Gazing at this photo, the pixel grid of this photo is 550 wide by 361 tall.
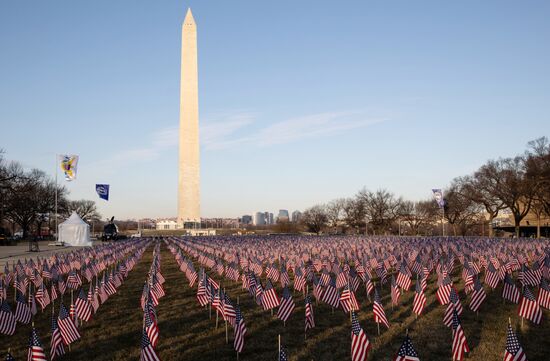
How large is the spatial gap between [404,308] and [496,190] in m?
52.9

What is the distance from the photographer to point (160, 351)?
11406mm

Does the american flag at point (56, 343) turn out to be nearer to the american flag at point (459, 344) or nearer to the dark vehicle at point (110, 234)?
the american flag at point (459, 344)

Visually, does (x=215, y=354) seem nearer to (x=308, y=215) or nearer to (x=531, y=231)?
(x=531, y=231)

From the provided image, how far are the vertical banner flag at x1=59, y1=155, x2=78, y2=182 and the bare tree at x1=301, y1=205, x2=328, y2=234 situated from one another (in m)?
58.4

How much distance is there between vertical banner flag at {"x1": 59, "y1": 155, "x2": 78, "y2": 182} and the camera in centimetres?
5084

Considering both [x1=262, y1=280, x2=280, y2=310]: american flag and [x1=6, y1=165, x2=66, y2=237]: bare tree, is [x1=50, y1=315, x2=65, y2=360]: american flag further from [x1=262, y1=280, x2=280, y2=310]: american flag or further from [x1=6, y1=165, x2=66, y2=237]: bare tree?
[x1=6, y1=165, x2=66, y2=237]: bare tree

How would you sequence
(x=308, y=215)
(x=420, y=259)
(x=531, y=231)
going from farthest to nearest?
1. (x=308, y=215)
2. (x=531, y=231)
3. (x=420, y=259)

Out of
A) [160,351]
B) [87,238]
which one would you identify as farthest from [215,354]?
[87,238]

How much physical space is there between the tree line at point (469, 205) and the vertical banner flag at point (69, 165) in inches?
1694

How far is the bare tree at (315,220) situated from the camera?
104 meters

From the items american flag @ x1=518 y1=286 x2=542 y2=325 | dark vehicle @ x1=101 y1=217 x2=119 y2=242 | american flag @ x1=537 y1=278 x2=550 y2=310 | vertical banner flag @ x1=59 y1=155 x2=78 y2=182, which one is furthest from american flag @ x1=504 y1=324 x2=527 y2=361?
dark vehicle @ x1=101 y1=217 x2=119 y2=242

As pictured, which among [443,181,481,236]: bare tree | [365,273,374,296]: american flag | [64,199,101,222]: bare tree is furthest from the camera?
[64,199,101,222]: bare tree

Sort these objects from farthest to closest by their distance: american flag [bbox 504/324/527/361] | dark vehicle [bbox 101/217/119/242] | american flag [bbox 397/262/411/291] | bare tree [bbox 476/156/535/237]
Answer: dark vehicle [bbox 101/217/119/242] < bare tree [bbox 476/156/535/237] < american flag [bbox 397/262/411/291] < american flag [bbox 504/324/527/361]

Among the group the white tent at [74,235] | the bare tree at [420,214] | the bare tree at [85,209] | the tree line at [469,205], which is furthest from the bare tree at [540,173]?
the bare tree at [85,209]
